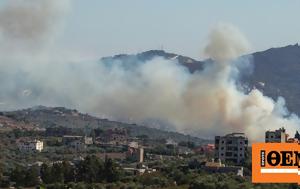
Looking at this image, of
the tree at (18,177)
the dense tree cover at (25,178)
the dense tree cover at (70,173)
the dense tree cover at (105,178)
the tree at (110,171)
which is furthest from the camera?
the tree at (110,171)

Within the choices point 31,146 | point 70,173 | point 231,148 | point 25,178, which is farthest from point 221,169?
point 31,146

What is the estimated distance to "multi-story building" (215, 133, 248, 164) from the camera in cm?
9821

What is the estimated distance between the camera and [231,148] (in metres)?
99.9

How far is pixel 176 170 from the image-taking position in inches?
3056

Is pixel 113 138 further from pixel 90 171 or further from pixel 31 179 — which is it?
pixel 31 179

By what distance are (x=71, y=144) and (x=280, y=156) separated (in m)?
118

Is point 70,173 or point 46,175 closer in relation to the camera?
point 46,175

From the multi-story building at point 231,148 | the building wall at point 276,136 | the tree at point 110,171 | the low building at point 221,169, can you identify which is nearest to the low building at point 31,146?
the multi-story building at point 231,148

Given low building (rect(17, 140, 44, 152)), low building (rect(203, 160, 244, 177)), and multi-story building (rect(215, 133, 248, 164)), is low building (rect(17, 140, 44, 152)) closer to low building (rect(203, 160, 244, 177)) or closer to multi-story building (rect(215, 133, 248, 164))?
multi-story building (rect(215, 133, 248, 164))

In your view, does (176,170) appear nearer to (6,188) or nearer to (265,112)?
(6,188)

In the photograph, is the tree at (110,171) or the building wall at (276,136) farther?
the building wall at (276,136)

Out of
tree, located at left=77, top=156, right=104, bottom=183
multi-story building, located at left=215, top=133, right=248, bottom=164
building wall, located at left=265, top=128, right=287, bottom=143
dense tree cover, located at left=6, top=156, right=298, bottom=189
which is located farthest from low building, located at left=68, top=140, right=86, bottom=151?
tree, located at left=77, top=156, right=104, bottom=183

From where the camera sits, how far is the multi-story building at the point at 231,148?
98.2m

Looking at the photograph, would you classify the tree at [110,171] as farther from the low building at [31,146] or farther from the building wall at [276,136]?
the low building at [31,146]
